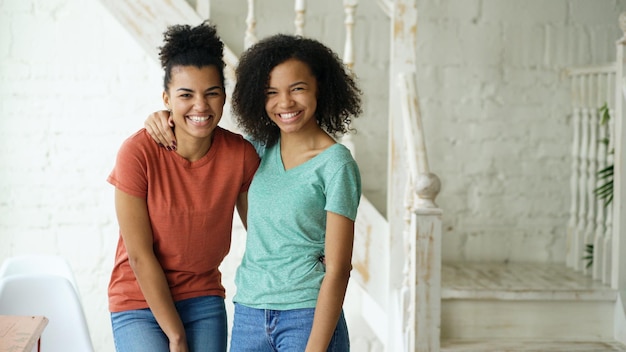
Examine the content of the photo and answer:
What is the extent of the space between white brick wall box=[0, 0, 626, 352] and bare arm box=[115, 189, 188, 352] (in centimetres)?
214

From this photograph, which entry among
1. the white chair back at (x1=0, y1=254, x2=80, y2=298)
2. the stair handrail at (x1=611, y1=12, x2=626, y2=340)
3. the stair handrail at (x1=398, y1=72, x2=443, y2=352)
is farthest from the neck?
the stair handrail at (x1=611, y1=12, x2=626, y2=340)

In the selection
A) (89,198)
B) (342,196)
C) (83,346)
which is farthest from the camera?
(89,198)

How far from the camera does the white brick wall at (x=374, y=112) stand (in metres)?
4.12

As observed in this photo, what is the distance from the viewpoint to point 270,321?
6.07 ft

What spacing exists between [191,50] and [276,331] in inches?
28.1

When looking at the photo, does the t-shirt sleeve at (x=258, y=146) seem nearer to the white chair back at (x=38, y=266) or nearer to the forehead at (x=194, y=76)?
the forehead at (x=194, y=76)

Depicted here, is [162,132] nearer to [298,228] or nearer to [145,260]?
[145,260]

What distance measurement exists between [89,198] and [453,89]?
1.98m

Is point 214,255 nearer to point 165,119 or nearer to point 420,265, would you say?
point 165,119

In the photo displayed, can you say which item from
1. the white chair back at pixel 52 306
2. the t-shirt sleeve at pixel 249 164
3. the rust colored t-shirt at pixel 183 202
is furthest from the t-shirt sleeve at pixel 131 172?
the white chair back at pixel 52 306

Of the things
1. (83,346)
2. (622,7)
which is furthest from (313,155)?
(622,7)

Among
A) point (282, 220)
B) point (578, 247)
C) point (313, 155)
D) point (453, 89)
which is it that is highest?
point (453, 89)

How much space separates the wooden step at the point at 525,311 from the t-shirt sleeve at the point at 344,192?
189 cm

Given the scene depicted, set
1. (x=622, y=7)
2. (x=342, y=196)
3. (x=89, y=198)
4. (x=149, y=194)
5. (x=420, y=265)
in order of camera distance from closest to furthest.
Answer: (x=342, y=196), (x=149, y=194), (x=420, y=265), (x=89, y=198), (x=622, y=7)
